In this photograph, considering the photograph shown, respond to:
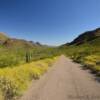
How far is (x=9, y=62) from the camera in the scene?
30234 mm

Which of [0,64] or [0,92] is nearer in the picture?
[0,92]

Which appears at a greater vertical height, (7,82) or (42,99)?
(7,82)

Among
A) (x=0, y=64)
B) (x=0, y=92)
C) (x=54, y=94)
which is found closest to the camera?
(x=0, y=92)

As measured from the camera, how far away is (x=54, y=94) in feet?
42.0

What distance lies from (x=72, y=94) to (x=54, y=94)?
110 cm

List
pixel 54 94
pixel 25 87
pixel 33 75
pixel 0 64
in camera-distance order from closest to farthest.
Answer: pixel 54 94
pixel 25 87
pixel 33 75
pixel 0 64

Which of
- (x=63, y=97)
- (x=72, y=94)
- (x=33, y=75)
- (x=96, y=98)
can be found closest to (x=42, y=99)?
(x=63, y=97)

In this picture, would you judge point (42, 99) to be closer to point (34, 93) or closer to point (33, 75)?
point (34, 93)

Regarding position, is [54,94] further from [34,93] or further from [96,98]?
[96,98]

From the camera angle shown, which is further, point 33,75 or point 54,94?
point 33,75

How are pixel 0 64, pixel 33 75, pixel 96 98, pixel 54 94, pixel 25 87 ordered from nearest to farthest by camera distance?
pixel 96 98 < pixel 54 94 < pixel 25 87 < pixel 33 75 < pixel 0 64

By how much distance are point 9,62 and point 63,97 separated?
1937 centimetres

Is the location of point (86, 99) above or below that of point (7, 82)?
below

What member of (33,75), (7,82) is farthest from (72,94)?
(33,75)
